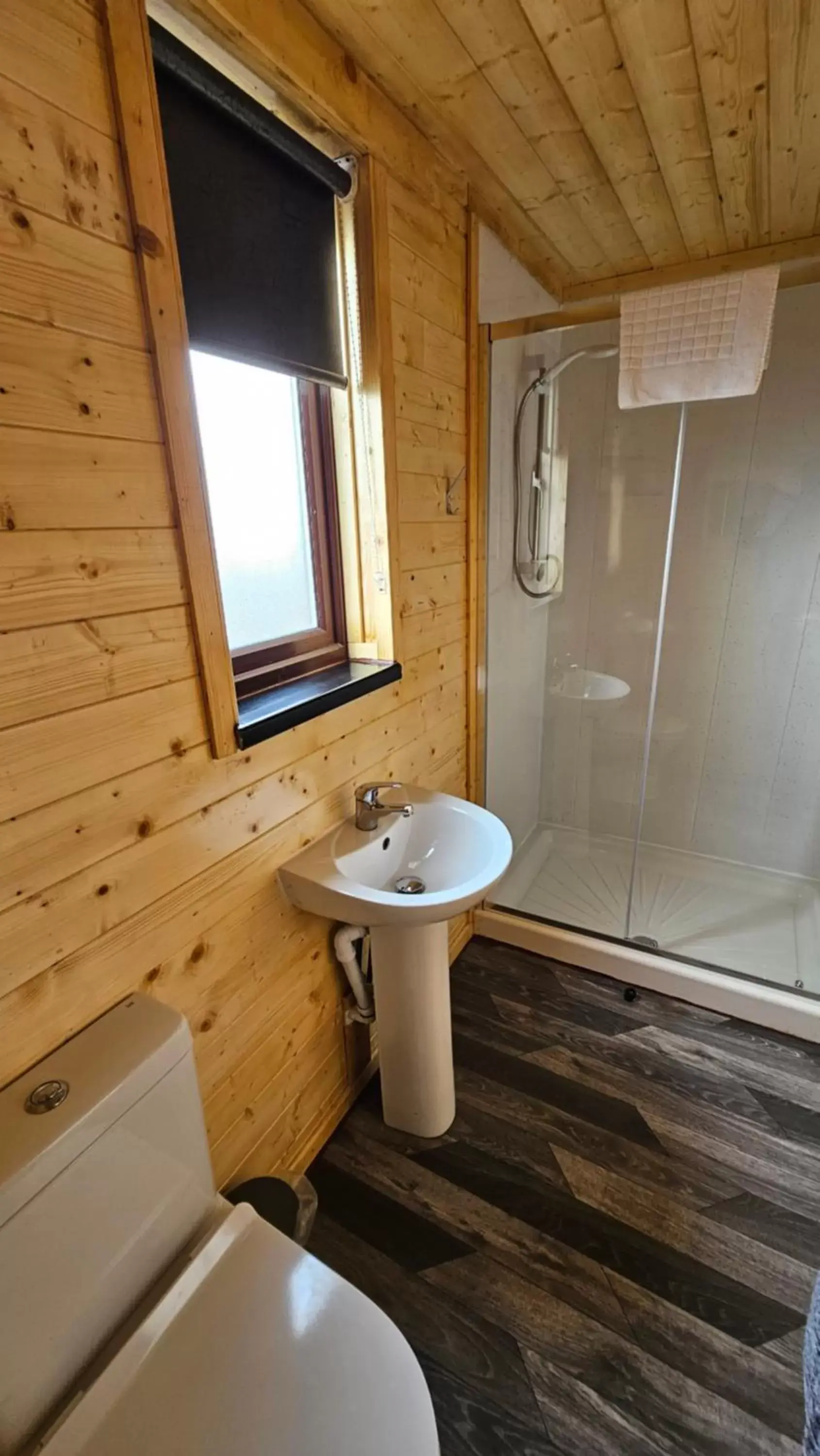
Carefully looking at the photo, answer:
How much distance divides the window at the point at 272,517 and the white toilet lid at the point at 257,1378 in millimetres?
965

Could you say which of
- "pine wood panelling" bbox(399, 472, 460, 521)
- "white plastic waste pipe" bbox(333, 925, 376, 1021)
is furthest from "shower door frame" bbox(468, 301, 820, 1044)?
"white plastic waste pipe" bbox(333, 925, 376, 1021)

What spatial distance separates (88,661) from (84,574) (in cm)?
12

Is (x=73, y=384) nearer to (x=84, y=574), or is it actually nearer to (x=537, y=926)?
(x=84, y=574)

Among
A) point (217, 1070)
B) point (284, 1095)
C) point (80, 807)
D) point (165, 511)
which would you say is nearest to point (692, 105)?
point (165, 511)

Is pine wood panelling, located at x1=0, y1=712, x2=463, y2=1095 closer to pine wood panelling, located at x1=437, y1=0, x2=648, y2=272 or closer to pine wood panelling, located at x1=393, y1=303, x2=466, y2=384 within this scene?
pine wood panelling, located at x1=393, y1=303, x2=466, y2=384

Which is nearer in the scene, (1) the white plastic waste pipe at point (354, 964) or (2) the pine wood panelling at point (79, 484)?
(2) the pine wood panelling at point (79, 484)

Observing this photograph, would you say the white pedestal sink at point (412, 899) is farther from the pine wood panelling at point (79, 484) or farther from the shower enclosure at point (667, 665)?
the shower enclosure at point (667, 665)

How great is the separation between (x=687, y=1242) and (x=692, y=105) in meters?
2.49

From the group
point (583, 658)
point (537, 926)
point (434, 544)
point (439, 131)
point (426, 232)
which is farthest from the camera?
point (583, 658)

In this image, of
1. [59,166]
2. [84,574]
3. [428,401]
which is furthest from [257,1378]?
[428,401]

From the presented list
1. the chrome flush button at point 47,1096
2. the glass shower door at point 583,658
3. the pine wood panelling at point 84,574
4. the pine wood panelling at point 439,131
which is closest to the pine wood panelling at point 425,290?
the pine wood panelling at point 439,131

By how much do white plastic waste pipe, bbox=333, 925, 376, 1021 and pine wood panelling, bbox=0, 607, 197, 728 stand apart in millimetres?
757

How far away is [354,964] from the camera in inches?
57.0

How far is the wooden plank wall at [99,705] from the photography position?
0.71 m
